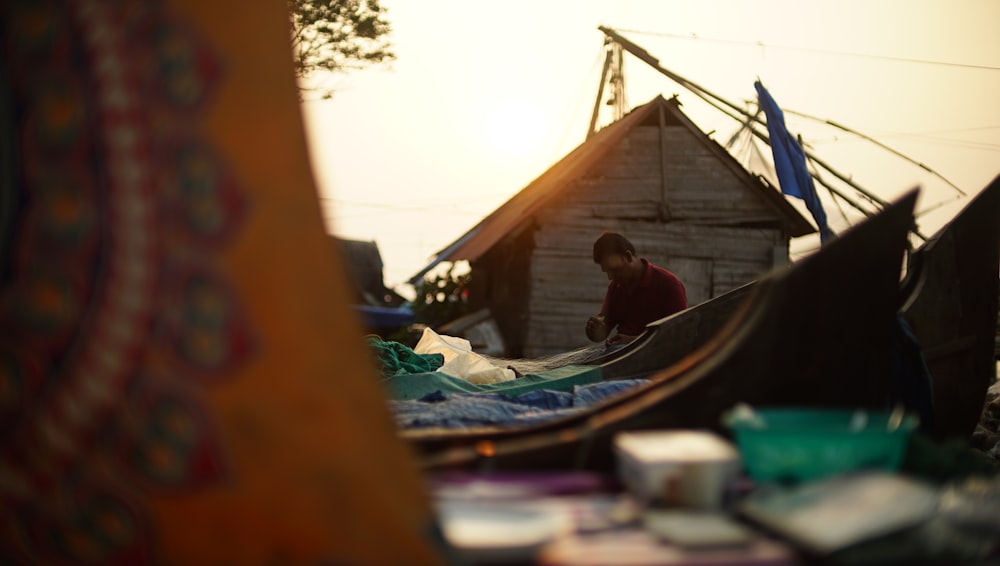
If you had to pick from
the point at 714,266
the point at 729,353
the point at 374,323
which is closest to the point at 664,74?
the point at 714,266

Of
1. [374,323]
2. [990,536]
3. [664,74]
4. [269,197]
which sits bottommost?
[374,323]

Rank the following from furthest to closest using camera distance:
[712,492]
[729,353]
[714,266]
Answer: [714,266] → [729,353] → [712,492]

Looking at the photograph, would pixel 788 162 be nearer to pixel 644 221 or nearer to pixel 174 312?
pixel 644 221

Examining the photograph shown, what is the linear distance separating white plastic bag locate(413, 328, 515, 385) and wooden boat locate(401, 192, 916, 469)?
2.35 m

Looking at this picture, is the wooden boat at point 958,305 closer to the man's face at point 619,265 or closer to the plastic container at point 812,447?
the plastic container at point 812,447

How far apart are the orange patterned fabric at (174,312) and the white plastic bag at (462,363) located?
3.01 metres

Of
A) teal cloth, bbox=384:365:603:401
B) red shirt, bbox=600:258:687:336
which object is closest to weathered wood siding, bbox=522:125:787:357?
red shirt, bbox=600:258:687:336

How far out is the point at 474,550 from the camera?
136cm

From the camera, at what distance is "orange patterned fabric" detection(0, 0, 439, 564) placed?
129cm

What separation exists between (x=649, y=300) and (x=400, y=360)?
2.25 m

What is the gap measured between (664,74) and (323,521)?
14907 millimetres

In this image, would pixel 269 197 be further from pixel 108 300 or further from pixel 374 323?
pixel 374 323

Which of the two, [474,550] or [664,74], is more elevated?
[664,74]


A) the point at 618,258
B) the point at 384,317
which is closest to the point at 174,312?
the point at 618,258
